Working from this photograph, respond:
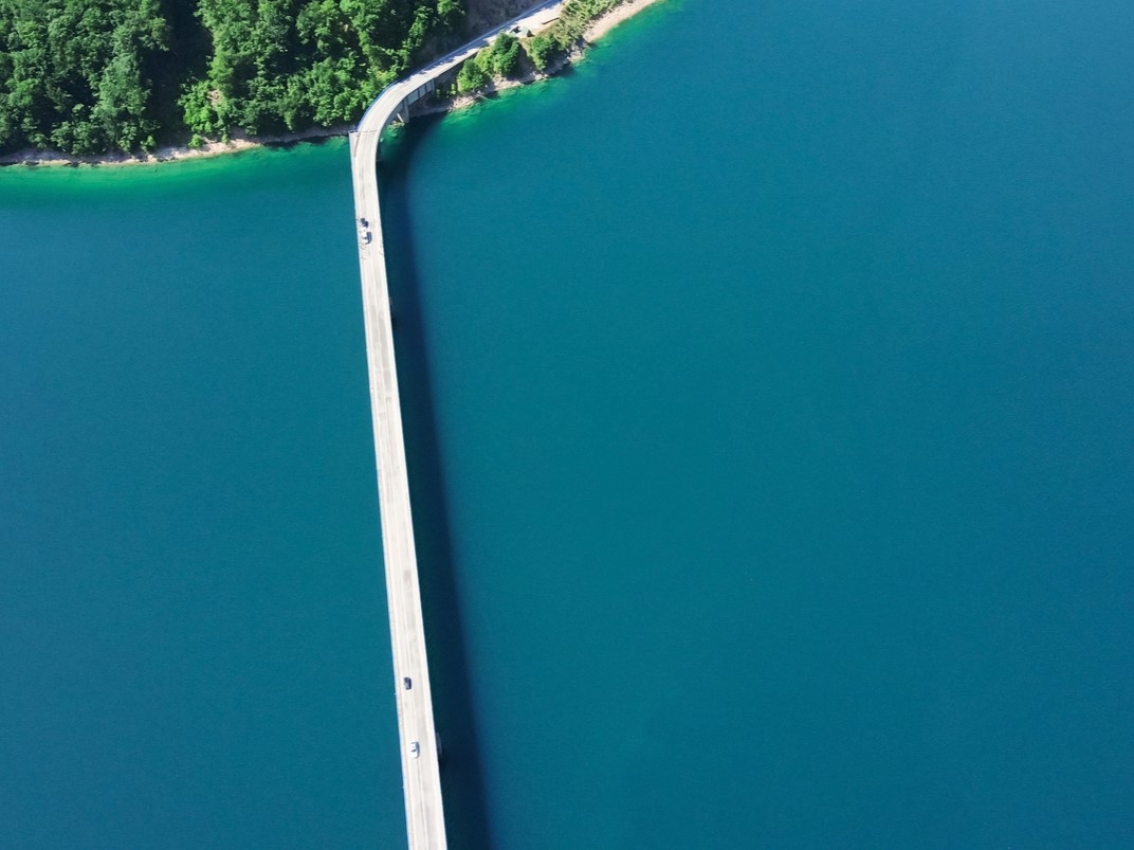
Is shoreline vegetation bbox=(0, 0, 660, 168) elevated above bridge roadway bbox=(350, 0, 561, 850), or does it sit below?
above

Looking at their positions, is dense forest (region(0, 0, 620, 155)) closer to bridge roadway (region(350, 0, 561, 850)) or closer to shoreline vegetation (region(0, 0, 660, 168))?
shoreline vegetation (region(0, 0, 660, 168))

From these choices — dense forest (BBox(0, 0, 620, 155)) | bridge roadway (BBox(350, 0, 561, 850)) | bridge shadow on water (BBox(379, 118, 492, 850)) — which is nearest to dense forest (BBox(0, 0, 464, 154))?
dense forest (BBox(0, 0, 620, 155))

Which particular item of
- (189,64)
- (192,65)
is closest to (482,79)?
(192,65)

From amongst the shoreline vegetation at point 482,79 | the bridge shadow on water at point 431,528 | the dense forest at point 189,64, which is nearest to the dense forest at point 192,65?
the dense forest at point 189,64

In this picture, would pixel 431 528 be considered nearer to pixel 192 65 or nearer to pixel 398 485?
pixel 398 485

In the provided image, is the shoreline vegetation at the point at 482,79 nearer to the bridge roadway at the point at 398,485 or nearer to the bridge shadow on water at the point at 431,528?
the bridge roadway at the point at 398,485

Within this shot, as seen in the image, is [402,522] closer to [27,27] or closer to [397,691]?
[397,691]

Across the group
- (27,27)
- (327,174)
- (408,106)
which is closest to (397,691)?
(327,174)
